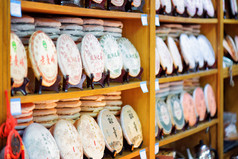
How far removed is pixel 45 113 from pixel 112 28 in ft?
2.58

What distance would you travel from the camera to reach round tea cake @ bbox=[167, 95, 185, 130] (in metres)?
2.87

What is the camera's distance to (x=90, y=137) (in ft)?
6.42

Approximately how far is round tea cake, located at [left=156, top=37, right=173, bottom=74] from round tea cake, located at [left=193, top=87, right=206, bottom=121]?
64 centimetres

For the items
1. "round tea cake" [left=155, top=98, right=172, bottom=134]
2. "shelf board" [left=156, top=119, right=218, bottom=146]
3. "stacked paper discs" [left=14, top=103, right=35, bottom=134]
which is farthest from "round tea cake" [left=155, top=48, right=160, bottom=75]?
"stacked paper discs" [left=14, top=103, right=35, bottom=134]

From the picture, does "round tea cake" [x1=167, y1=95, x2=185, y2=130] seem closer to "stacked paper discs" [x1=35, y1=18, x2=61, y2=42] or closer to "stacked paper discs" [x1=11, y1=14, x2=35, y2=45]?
"stacked paper discs" [x1=35, y1=18, x2=61, y2=42]

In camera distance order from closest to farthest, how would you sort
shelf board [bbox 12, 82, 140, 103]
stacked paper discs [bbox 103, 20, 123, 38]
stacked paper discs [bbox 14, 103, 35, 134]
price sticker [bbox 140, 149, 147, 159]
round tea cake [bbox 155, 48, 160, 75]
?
shelf board [bbox 12, 82, 140, 103]
stacked paper discs [bbox 14, 103, 35, 134]
stacked paper discs [bbox 103, 20, 123, 38]
price sticker [bbox 140, 149, 147, 159]
round tea cake [bbox 155, 48, 160, 75]

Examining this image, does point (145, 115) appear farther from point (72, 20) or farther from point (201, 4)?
point (201, 4)

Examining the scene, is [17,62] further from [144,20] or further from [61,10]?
[144,20]

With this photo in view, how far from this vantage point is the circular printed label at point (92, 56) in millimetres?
1944

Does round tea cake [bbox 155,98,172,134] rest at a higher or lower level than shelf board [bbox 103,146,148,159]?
higher

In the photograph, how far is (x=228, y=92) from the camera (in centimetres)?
428

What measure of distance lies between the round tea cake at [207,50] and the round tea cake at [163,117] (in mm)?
796

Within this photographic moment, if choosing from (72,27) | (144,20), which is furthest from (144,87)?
(72,27)

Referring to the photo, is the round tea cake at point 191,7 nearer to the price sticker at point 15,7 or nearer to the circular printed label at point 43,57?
the circular printed label at point 43,57
